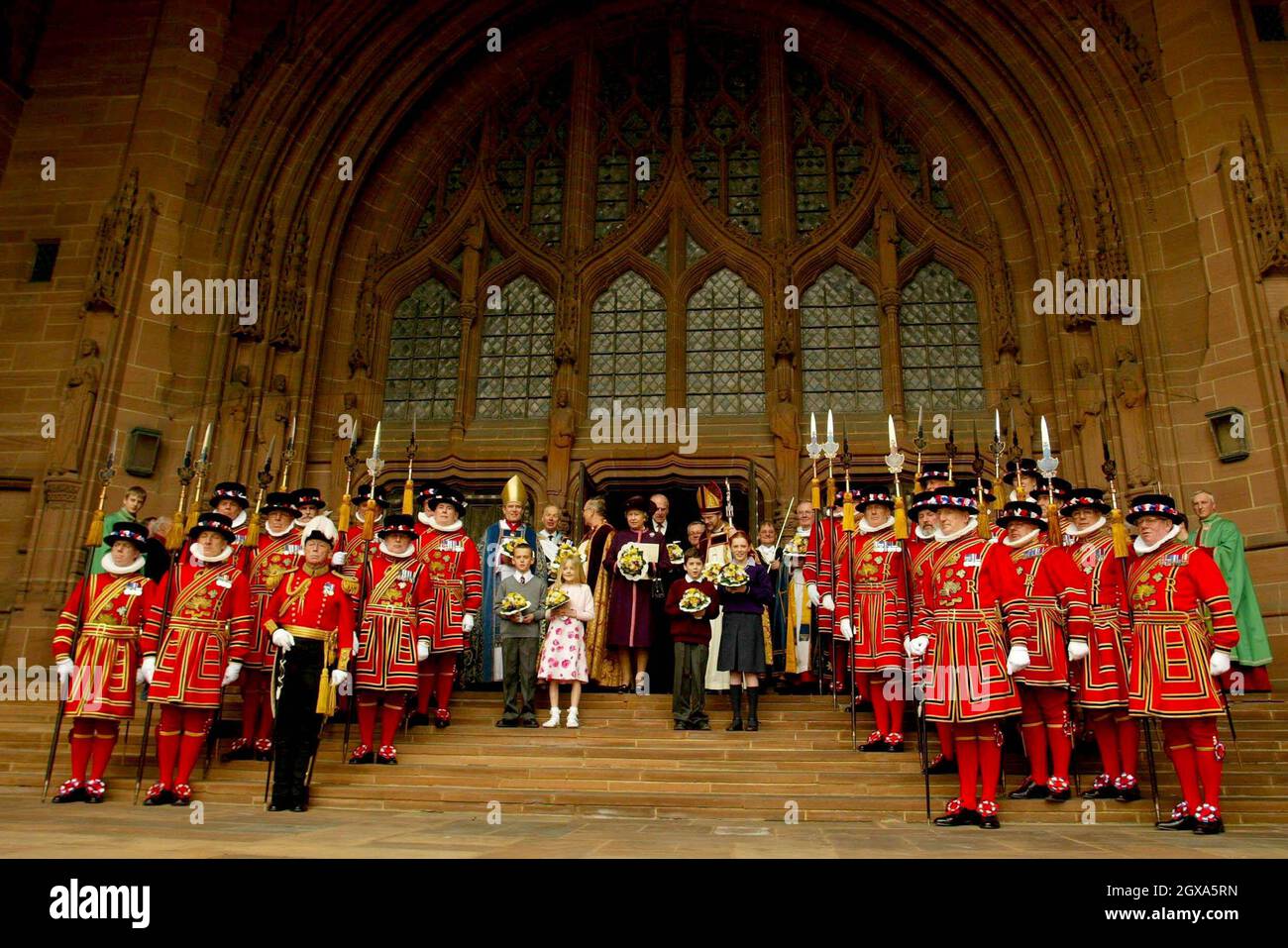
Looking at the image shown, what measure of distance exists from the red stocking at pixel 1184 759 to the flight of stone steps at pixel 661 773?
40 cm

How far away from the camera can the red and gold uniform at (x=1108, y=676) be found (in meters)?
6.99

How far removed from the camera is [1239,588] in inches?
360

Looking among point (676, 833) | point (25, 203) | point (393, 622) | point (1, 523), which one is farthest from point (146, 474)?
point (676, 833)

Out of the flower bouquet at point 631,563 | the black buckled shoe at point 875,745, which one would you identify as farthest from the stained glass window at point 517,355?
the black buckled shoe at point 875,745

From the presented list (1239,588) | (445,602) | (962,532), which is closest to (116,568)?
(445,602)

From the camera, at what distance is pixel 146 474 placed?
12180 millimetres

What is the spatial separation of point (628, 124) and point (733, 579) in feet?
34.9

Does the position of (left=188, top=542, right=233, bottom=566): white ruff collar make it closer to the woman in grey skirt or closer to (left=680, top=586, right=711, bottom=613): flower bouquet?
(left=680, top=586, right=711, bottom=613): flower bouquet

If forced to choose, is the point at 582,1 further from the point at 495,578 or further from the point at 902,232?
the point at 495,578

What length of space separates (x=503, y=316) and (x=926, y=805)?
11.2 meters

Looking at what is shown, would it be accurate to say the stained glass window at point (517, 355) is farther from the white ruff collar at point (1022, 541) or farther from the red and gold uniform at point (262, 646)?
the white ruff collar at point (1022, 541)

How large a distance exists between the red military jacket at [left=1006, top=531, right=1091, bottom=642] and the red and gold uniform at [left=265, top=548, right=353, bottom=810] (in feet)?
17.2

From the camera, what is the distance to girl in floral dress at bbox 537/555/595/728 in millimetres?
9102

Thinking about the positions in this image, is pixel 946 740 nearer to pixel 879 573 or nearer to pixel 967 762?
pixel 967 762
